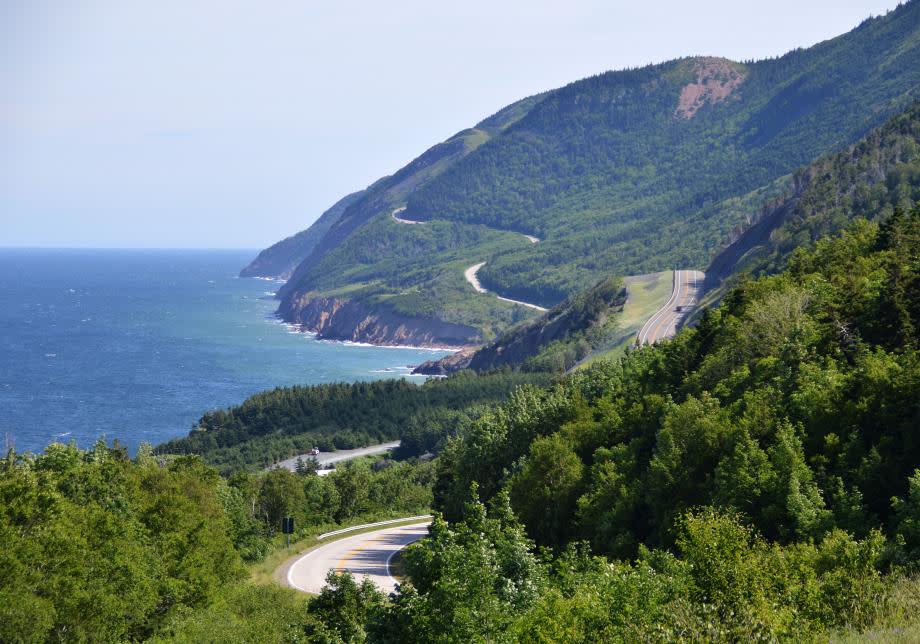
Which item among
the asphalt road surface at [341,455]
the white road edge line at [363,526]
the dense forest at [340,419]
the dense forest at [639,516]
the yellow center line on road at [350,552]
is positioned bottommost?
the asphalt road surface at [341,455]

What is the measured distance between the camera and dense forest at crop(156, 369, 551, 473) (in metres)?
147

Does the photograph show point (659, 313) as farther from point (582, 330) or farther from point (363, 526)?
point (363, 526)

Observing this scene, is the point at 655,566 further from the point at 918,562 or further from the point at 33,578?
the point at 33,578

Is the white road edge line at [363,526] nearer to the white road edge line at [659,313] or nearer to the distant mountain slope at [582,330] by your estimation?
the white road edge line at [659,313]

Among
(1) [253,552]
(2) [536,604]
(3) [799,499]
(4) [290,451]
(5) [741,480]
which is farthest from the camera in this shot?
(4) [290,451]

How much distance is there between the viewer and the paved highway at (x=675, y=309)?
468ft

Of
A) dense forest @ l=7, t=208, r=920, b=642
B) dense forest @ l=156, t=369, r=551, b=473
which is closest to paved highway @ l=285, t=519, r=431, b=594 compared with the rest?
dense forest @ l=7, t=208, r=920, b=642

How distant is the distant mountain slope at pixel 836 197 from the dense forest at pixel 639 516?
5803cm

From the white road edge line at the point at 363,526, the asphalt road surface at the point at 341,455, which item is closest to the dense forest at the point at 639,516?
the white road edge line at the point at 363,526

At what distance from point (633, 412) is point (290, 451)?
105925 mm

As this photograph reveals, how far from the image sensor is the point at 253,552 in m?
63.8

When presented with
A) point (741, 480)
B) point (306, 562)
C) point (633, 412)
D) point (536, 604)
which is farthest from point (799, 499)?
point (306, 562)

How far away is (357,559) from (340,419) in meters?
111

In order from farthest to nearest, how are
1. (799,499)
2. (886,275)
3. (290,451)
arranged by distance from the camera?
→ (290,451)
(886,275)
(799,499)
